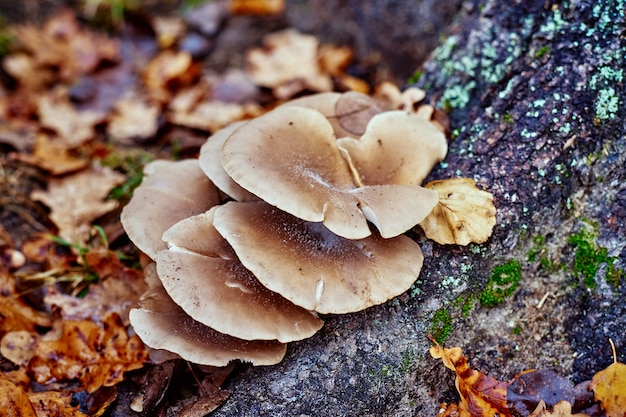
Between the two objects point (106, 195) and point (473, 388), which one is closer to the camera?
point (473, 388)

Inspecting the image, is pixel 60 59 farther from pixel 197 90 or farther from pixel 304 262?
pixel 304 262

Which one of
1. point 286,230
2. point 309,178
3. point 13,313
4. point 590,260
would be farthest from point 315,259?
point 13,313

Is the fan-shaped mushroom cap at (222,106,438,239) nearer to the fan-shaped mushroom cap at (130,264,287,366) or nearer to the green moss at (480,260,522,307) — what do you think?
the green moss at (480,260,522,307)

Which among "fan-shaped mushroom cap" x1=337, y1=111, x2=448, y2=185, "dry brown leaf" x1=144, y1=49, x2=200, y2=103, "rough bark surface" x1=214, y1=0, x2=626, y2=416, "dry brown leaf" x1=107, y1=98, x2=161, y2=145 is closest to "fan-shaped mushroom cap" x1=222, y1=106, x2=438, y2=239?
"fan-shaped mushroom cap" x1=337, y1=111, x2=448, y2=185

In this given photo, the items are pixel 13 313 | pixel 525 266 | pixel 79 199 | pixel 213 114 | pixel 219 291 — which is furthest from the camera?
pixel 213 114

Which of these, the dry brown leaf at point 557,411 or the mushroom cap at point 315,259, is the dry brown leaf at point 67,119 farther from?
the dry brown leaf at point 557,411

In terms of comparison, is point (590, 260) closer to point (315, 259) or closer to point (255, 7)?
point (315, 259)
